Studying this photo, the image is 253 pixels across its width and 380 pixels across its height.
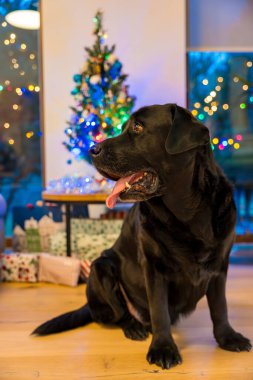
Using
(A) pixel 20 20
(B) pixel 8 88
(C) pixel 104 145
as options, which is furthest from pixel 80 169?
(C) pixel 104 145

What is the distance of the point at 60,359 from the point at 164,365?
375 millimetres

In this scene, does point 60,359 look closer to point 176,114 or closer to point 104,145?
point 104,145

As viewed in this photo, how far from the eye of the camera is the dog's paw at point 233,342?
149 cm

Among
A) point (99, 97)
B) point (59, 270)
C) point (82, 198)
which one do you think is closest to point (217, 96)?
point (99, 97)

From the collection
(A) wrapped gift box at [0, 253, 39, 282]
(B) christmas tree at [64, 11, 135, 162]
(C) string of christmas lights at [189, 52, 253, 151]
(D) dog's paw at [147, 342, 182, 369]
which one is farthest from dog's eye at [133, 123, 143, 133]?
(C) string of christmas lights at [189, 52, 253, 151]

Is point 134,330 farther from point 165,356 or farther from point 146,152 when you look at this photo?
point 146,152

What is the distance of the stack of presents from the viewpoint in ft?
8.55

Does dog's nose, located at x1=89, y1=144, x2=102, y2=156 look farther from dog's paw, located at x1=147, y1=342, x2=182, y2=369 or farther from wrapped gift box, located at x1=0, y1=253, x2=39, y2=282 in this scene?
wrapped gift box, located at x1=0, y1=253, x2=39, y2=282

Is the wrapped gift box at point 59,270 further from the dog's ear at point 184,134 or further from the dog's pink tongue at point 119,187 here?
the dog's ear at point 184,134

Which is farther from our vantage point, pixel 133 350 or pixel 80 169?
pixel 80 169

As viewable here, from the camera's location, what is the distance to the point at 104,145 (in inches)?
55.6

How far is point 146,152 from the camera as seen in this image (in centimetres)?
136

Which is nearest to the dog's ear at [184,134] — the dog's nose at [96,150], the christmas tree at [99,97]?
the dog's nose at [96,150]

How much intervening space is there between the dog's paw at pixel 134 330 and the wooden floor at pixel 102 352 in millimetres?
30
